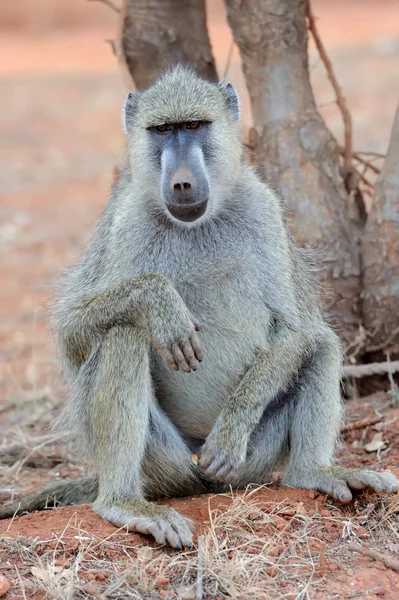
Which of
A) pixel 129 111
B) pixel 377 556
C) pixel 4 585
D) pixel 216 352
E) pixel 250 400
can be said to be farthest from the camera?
pixel 129 111

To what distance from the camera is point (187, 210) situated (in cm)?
405

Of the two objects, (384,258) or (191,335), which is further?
(384,258)

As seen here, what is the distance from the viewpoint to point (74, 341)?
415cm

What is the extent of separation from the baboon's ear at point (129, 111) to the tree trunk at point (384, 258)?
170cm

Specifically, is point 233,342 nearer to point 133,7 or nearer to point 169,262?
point 169,262

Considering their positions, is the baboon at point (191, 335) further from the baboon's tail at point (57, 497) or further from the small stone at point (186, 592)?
the small stone at point (186, 592)

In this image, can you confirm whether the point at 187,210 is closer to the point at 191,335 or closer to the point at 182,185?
the point at 182,185

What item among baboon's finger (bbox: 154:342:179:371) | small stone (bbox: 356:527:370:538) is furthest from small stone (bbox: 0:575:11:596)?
small stone (bbox: 356:527:370:538)

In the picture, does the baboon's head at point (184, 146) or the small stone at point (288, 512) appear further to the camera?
the baboon's head at point (184, 146)

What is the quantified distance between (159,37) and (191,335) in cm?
272

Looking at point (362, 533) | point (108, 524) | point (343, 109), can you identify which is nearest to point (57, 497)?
point (108, 524)

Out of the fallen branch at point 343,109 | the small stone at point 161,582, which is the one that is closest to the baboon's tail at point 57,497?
the small stone at point 161,582

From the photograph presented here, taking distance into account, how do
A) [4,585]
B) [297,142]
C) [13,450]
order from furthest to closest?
[297,142] < [13,450] < [4,585]

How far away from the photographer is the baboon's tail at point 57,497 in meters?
4.25
